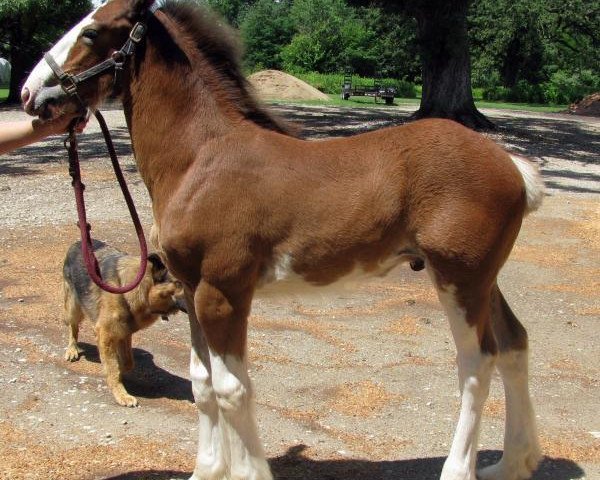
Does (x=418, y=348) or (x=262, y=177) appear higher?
(x=262, y=177)

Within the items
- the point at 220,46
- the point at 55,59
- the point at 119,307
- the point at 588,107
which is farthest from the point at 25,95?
the point at 588,107

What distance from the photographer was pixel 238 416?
371 centimetres

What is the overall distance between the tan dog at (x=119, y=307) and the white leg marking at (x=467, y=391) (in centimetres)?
256

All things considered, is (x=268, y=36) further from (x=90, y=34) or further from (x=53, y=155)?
(x=90, y=34)

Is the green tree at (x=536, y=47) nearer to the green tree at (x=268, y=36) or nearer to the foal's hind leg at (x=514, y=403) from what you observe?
the green tree at (x=268, y=36)

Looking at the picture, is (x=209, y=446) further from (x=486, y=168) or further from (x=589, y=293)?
(x=589, y=293)

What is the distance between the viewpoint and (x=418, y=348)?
6.45 meters

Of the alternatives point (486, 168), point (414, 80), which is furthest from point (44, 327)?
point (414, 80)

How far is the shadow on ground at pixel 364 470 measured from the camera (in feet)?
14.0

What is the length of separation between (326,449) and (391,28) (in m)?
53.6

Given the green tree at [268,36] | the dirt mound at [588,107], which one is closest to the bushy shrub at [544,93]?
the dirt mound at [588,107]

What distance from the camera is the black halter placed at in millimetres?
3598

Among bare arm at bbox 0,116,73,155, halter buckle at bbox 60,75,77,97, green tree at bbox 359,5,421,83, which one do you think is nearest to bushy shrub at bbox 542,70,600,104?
green tree at bbox 359,5,421,83

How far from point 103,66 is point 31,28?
3222 cm
